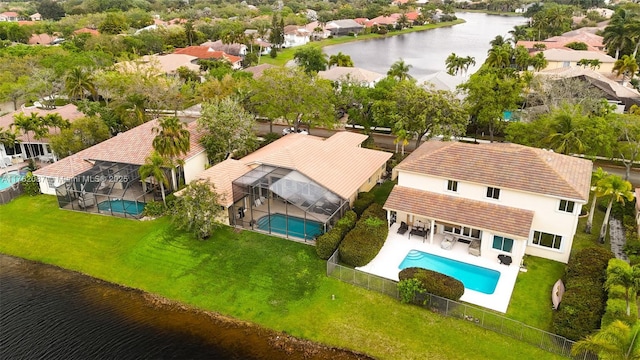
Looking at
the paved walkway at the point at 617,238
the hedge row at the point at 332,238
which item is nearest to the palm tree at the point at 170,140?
the hedge row at the point at 332,238

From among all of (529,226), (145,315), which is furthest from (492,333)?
(145,315)

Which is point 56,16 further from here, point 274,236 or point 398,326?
point 398,326

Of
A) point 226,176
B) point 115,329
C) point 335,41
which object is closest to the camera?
point 115,329

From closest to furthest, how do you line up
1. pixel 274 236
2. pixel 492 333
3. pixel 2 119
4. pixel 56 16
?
pixel 492 333, pixel 274 236, pixel 2 119, pixel 56 16

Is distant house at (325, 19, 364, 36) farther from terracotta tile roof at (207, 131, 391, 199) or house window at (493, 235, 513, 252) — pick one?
house window at (493, 235, 513, 252)

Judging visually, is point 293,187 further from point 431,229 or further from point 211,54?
point 211,54

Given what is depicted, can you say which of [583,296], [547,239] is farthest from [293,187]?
[583,296]
